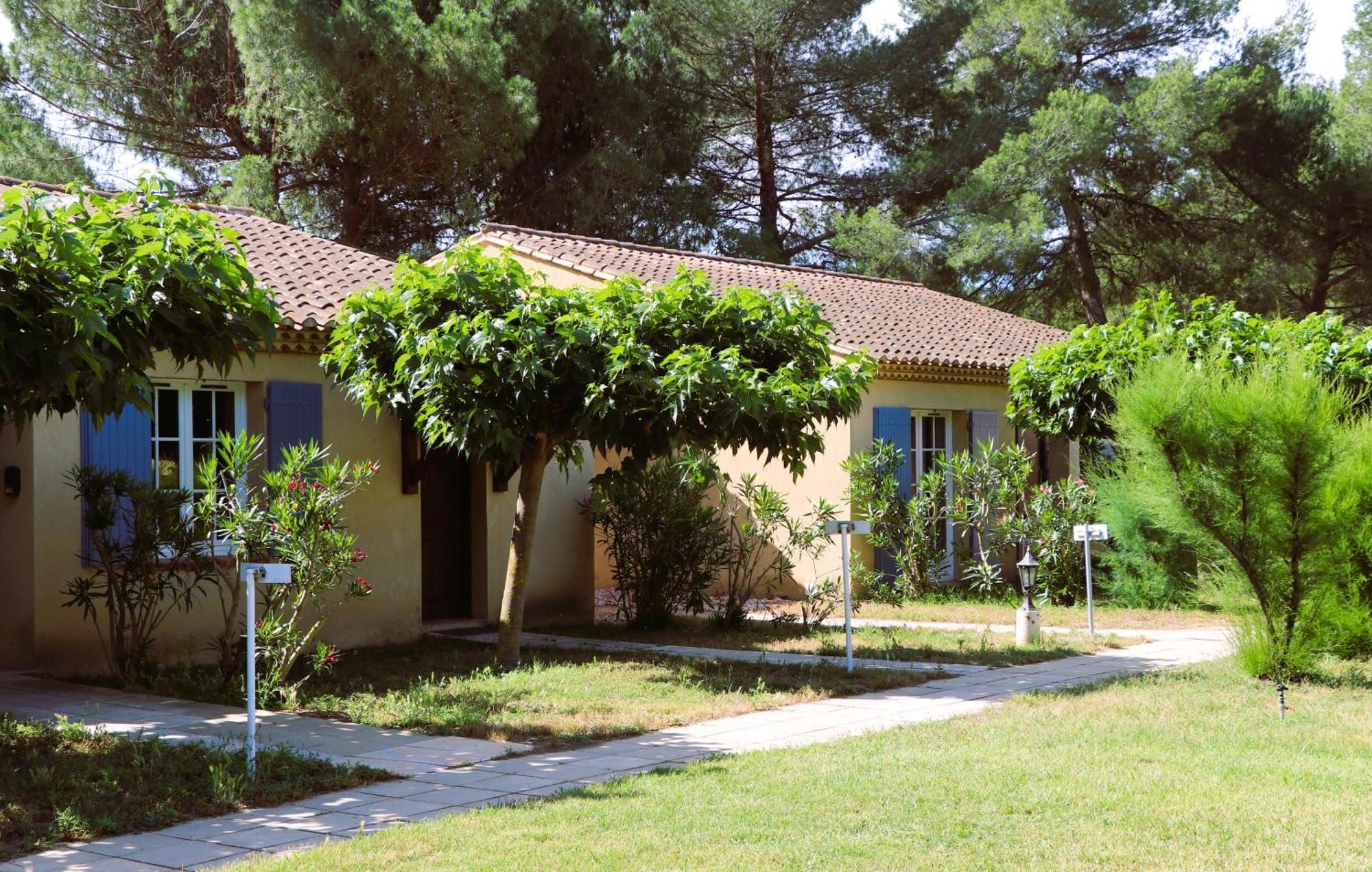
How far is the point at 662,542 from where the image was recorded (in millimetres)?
12930

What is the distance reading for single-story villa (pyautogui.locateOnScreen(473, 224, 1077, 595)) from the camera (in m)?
15.8

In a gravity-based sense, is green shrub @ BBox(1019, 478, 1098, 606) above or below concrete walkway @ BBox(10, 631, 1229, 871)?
above

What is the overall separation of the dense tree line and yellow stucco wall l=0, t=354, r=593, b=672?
882 centimetres

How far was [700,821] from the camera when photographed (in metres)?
5.63

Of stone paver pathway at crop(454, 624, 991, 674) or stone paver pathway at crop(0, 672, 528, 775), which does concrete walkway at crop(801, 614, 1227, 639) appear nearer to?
stone paver pathway at crop(454, 624, 991, 674)

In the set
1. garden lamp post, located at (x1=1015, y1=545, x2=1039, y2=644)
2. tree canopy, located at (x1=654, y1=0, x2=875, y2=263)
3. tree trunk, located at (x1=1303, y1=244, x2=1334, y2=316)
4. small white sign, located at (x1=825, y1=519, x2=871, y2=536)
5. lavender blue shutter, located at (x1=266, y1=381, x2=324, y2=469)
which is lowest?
garden lamp post, located at (x1=1015, y1=545, x2=1039, y2=644)

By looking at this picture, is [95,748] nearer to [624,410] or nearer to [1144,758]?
[624,410]

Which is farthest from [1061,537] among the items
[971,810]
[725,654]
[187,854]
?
[187,854]

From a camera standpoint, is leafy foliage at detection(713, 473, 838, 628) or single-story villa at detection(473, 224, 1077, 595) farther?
single-story villa at detection(473, 224, 1077, 595)

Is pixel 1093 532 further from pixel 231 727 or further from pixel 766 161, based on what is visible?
pixel 766 161

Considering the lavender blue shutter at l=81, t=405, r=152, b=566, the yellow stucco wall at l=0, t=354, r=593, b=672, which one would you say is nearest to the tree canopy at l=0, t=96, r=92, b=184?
the yellow stucco wall at l=0, t=354, r=593, b=672

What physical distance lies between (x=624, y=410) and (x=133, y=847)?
4.70m

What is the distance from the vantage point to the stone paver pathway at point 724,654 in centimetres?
1048

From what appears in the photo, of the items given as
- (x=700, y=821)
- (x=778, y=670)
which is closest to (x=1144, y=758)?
(x=700, y=821)
